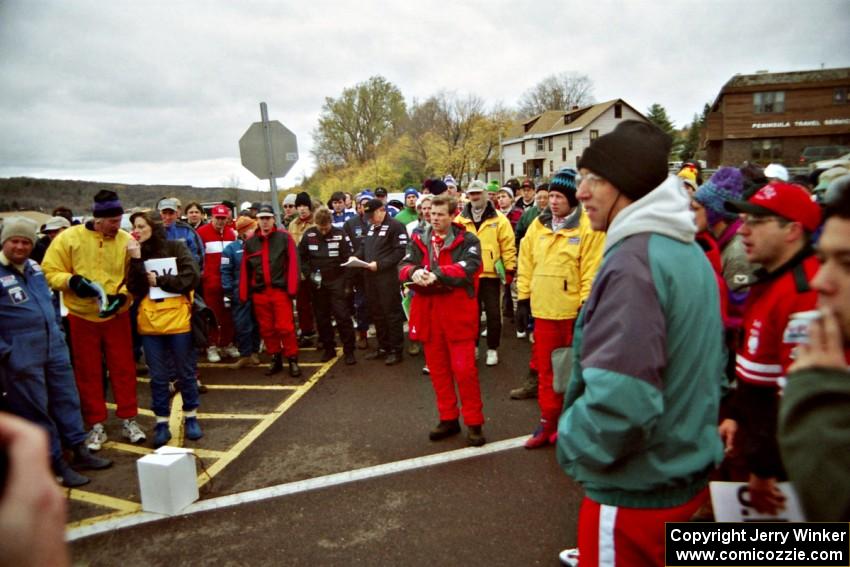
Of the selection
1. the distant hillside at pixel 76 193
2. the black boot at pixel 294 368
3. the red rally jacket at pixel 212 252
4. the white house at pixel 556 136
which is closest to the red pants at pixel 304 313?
the red rally jacket at pixel 212 252

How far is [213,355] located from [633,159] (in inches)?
293

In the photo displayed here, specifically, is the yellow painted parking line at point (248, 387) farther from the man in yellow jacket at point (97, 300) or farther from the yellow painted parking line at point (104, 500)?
the yellow painted parking line at point (104, 500)

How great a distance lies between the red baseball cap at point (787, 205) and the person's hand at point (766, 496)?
130 cm

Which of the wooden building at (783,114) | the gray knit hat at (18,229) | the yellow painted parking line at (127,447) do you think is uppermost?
the wooden building at (783,114)

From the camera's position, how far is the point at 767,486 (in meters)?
2.06

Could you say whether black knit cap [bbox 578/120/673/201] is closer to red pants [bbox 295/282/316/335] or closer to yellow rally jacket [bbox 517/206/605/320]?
yellow rally jacket [bbox 517/206/605/320]

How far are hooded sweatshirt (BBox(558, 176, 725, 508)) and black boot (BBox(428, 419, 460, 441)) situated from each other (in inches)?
120

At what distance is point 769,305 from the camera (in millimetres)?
2469

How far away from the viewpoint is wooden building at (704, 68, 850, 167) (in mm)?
37156

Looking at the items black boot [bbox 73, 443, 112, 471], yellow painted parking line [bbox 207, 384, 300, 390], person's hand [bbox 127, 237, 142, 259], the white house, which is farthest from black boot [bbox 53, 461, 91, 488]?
the white house

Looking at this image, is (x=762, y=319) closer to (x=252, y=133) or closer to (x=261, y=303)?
(x=261, y=303)

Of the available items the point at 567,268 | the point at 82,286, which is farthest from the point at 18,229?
the point at 567,268

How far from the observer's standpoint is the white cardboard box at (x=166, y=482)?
384 centimetres

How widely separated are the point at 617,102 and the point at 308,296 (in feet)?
169
